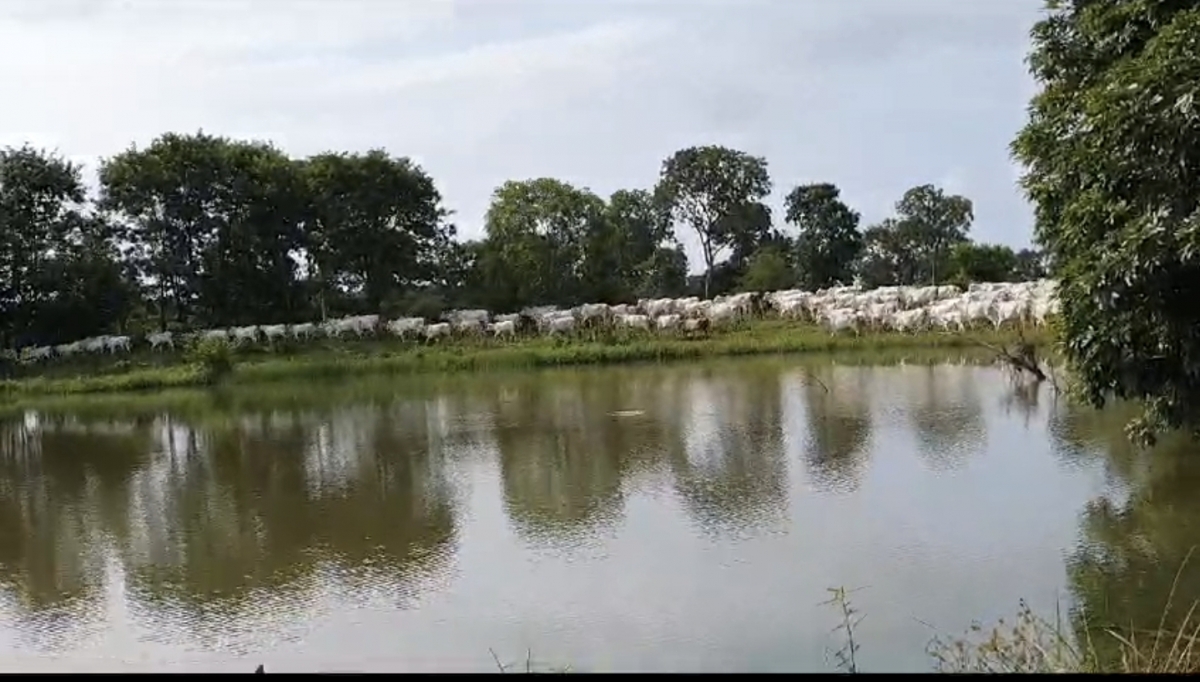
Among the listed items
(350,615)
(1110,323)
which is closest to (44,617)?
(350,615)

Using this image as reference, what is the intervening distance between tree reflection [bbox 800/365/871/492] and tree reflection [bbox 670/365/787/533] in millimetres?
330

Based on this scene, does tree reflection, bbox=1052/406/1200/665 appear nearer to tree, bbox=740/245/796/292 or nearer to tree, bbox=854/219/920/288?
tree, bbox=740/245/796/292

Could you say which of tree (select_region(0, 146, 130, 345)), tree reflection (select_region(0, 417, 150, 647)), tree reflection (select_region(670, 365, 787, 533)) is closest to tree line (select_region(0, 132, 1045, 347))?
tree (select_region(0, 146, 130, 345))

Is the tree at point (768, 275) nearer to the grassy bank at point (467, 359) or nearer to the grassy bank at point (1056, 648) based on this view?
the grassy bank at point (467, 359)

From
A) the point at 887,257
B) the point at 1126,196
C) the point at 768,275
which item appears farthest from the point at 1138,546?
the point at 887,257

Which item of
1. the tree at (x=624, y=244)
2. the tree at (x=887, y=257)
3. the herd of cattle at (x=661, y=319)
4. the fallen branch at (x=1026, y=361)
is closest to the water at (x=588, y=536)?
the fallen branch at (x=1026, y=361)

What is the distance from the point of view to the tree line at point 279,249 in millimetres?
27219

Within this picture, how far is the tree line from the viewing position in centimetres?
2722

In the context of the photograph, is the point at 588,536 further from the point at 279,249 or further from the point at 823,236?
the point at 823,236

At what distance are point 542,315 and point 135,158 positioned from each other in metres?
9.72

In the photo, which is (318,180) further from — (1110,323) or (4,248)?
(1110,323)

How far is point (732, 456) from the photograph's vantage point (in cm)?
1227

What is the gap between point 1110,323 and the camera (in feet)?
19.8

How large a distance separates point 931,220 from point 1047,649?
36321 millimetres
